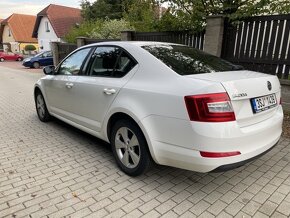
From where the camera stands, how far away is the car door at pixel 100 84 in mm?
3359

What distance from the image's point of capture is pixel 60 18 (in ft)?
110

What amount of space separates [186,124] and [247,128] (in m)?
0.63

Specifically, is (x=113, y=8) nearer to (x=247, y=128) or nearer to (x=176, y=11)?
(x=176, y=11)

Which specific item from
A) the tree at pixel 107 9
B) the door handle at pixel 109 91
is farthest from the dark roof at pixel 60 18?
the door handle at pixel 109 91

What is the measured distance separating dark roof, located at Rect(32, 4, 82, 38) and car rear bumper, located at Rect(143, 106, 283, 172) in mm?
30500

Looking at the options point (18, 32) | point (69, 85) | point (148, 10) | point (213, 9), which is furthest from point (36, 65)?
point (18, 32)

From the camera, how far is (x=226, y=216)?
102 inches

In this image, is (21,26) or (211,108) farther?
(21,26)

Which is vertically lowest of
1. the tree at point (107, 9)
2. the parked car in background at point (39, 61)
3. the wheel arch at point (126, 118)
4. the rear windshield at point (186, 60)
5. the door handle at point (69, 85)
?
the parked car in background at point (39, 61)

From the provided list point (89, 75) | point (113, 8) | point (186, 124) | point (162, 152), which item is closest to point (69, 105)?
point (89, 75)

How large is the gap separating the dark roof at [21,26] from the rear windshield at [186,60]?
46770 millimetres

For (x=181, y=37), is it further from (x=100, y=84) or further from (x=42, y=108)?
(x=100, y=84)

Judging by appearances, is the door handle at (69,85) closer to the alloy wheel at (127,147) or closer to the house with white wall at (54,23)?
the alloy wheel at (127,147)

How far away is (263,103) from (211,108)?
0.75 metres
